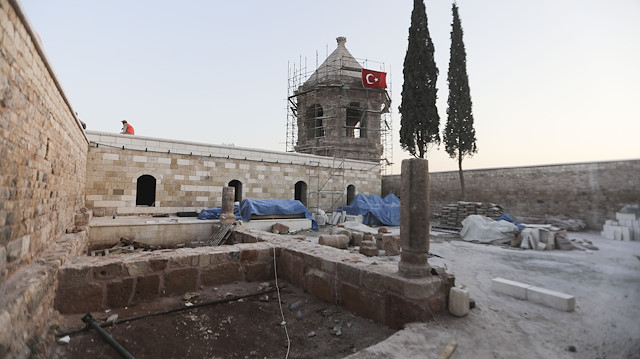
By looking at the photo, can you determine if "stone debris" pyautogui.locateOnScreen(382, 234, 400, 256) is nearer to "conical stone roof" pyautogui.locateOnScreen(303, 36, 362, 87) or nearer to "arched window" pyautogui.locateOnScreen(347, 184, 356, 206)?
"arched window" pyautogui.locateOnScreen(347, 184, 356, 206)

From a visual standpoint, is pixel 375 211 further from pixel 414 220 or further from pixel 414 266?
pixel 414 266

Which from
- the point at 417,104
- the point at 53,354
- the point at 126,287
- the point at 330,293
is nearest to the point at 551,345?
the point at 330,293

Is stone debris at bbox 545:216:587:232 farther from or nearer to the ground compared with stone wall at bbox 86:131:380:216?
nearer to the ground

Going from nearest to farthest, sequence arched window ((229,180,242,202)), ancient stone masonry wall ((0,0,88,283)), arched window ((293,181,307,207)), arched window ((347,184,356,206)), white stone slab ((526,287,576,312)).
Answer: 1. ancient stone masonry wall ((0,0,88,283))
2. white stone slab ((526,287,576,312))
3. arched window ((229,180,242,202))
4. arched window ((293,181,307,207))
5. arched window ((347,184,356,206))

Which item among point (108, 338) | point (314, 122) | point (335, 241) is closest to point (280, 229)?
point (335, 241)

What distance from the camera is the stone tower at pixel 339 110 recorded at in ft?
64.2

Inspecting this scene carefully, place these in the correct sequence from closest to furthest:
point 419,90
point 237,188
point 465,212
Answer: point 465,212
point 237,188
point 419,90

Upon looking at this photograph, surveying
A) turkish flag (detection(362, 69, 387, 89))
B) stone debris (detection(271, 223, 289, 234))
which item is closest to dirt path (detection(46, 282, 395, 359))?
stone debris (detection(271, 223, 289, 234))

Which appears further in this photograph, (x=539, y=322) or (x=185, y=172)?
(x=185, y=172)

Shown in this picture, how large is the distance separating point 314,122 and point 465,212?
1191 centimetres

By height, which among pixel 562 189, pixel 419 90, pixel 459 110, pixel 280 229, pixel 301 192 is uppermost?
pixel 419 90

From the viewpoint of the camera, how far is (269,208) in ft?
41.2

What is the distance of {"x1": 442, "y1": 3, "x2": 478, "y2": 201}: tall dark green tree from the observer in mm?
17531

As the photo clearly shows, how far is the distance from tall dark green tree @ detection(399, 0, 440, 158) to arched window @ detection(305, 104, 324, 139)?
19.2 feet
